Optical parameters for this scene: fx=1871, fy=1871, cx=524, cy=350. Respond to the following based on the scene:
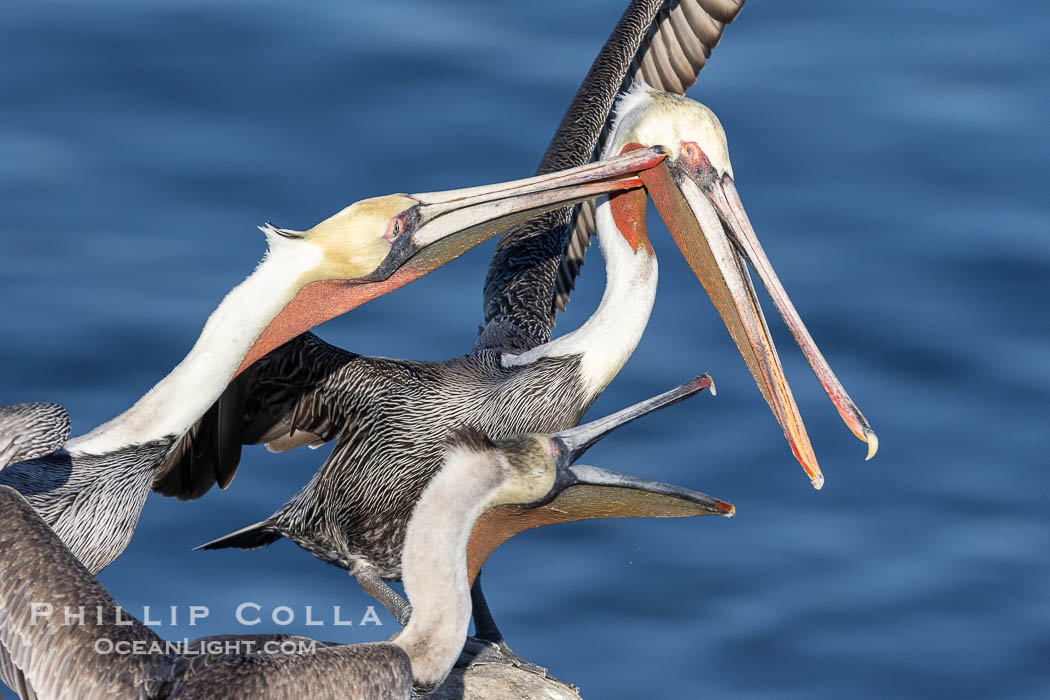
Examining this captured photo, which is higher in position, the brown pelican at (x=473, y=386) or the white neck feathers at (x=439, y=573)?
the brown pelican at (x=473, y=386)

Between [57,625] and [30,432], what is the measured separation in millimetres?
772

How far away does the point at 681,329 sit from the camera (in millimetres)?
9602

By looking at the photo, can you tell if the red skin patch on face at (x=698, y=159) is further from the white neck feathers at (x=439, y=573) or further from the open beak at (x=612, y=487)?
the white neck feathers at (x=439, y=573)

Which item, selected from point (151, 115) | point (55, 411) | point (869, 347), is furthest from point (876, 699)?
point (151, 115)

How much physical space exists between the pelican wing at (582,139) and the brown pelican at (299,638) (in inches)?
80.7

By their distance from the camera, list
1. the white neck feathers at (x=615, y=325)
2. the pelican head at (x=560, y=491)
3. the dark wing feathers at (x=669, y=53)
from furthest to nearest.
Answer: the dark wing feathers at (x=669, y=53) → the white neck feathers at (x=615, y=325) → the pelican head at (x=560, y=491)

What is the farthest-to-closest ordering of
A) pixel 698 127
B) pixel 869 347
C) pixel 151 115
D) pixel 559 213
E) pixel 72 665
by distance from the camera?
pixel 151 115 → pixel 869 347 → pixel 559 213 → pixel 698 127 → pixel 72 665

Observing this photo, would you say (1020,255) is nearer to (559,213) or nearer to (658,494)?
(559,213)

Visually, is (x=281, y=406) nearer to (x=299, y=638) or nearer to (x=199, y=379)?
(x=199, y=379)

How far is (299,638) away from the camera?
5.16 meters

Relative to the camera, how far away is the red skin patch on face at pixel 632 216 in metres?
6.76

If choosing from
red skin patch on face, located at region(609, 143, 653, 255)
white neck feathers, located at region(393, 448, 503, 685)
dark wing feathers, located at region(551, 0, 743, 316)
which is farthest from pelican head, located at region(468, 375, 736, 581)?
dark wing feathers, located at region(551, 0, 743, 316)

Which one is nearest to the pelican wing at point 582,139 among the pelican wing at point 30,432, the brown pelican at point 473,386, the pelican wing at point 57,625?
the brown pelican at point 473,386

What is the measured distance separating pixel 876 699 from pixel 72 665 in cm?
467
